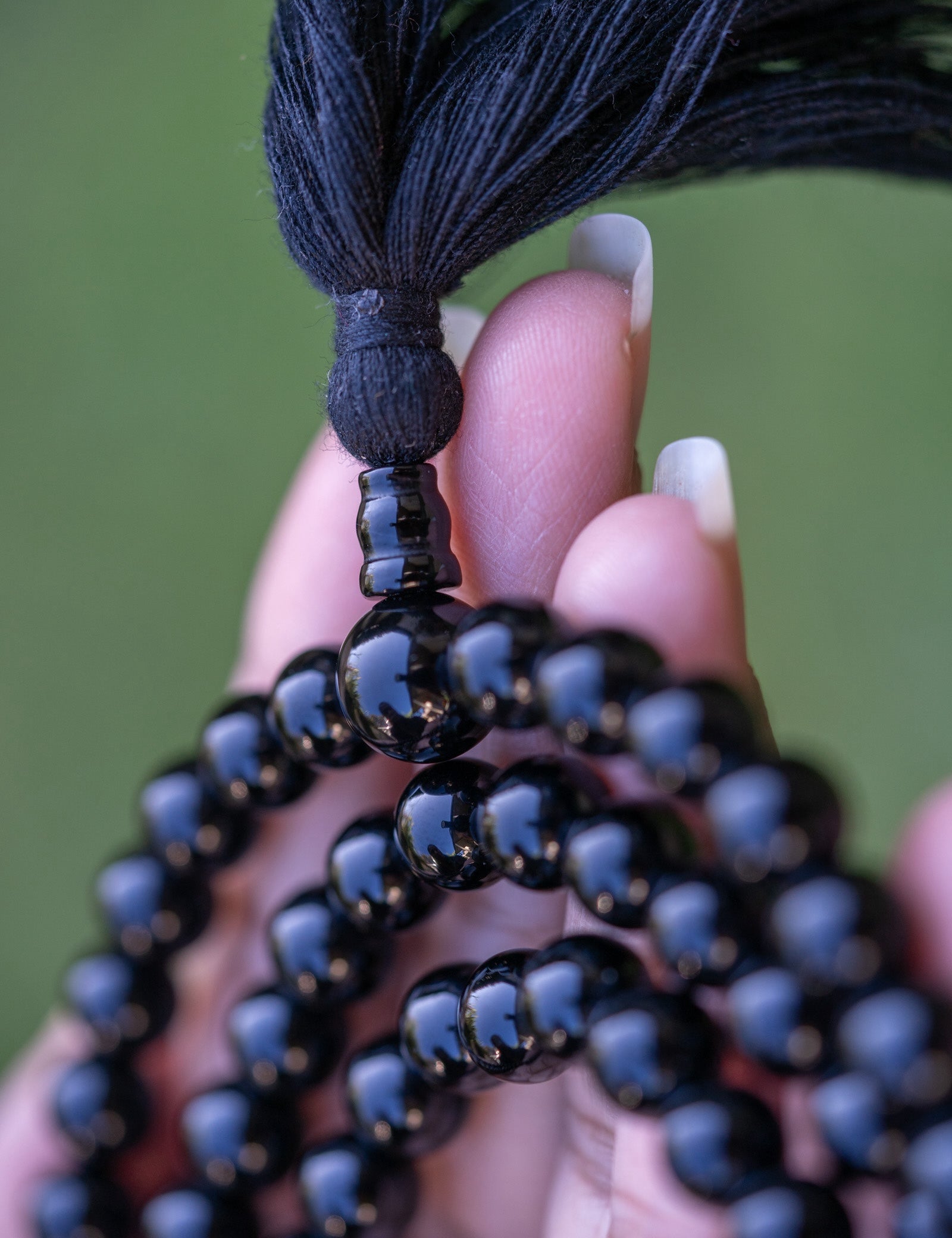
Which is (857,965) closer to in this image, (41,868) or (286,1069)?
(286,1069)

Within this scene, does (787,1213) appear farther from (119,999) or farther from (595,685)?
(119,999)

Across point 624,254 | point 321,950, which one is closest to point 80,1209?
point 321,950

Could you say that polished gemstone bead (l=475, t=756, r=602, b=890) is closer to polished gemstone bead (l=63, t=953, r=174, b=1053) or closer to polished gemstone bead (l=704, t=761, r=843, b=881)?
polished gemstone bead (l=704, t=761, r=843, b=881)

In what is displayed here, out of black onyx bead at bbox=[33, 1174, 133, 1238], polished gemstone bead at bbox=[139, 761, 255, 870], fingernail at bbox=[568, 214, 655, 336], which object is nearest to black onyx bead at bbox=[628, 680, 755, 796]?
fingernail at bbox=[568, 214, 655, 336]

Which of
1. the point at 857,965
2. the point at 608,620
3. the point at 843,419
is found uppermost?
the point at 843,419

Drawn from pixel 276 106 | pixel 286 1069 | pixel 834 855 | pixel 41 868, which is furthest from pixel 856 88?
pixel 41 868

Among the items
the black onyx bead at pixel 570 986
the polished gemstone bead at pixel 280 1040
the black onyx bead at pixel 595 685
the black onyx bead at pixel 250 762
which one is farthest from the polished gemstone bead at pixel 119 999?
the black onyx bead at pixel 595 685

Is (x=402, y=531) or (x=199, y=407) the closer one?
(x=402, y=531)
